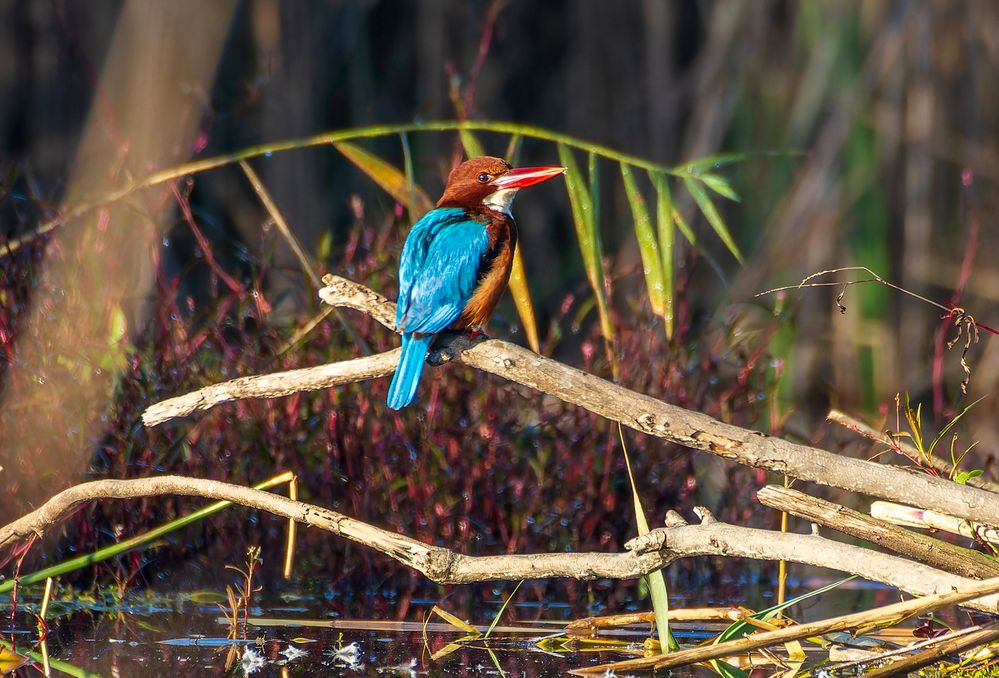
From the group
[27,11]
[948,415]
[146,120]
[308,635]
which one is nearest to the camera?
[308,635]

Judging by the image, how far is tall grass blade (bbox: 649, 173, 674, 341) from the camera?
3174 mm

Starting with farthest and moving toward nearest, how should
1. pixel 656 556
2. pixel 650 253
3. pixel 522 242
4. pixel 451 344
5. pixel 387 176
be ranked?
pixel 522 242, pixel 387 176, pixel 650 253, pixel 451 344, pixel 656 556

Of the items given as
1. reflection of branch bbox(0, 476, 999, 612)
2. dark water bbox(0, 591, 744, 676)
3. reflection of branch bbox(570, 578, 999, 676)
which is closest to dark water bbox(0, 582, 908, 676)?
dark water bbox(0, 591, 744, 676)

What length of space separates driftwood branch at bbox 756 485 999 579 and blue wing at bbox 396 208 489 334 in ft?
2.85

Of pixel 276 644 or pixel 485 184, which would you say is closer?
pixel 276 644

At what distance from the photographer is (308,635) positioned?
286 centimetres

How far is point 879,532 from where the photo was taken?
7.86 feet

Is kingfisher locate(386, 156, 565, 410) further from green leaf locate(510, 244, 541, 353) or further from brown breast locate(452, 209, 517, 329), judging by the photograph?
green leaf locate(510, 244, 541, 353)

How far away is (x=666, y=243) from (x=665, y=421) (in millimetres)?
1008

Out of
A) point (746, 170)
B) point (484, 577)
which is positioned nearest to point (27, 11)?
point (746, 170)

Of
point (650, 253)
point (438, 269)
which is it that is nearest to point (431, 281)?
point (438, 269)

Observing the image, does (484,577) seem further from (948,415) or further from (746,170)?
(746,170)

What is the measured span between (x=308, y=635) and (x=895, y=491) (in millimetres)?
1302

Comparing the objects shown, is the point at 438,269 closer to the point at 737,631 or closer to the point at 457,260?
the point at 457,260
